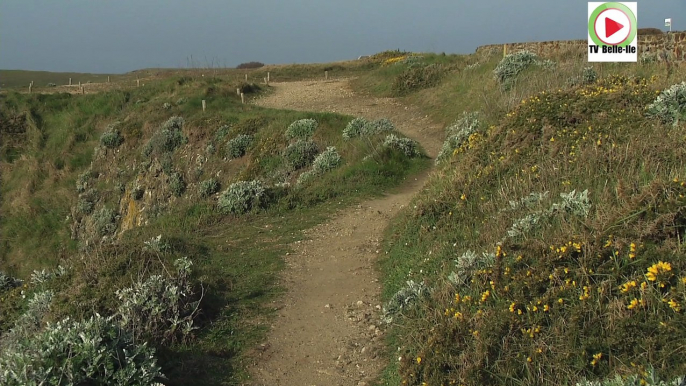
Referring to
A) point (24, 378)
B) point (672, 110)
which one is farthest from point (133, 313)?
point (672, 110)

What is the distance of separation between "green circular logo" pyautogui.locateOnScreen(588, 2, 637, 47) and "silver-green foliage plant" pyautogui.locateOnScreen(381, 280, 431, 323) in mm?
8350

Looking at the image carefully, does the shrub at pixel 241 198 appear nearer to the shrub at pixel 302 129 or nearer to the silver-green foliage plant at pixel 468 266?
the shrub at pixel 302 129

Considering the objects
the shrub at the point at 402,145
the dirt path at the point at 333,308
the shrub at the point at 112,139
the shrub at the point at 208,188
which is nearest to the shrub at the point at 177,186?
the shrub at the point at 208,188

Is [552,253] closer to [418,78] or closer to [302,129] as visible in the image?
[302,129]

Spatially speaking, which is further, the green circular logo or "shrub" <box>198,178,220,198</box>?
"shrub" <box>198,178,220,198</box>

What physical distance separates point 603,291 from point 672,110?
4279 mm

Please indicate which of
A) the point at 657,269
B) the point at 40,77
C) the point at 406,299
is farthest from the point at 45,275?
the point at 40,77

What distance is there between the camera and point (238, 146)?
58.7 feet

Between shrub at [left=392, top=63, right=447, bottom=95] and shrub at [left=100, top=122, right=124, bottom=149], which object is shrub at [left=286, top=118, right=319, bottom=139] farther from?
shrub at [left=100, top=122, right=124, bottom=149]

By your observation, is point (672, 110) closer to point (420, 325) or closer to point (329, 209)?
point (420, 325)

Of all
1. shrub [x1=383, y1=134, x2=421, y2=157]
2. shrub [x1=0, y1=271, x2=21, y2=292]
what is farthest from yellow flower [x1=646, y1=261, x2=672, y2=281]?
shrub [x1=0, y1=271, x2=21, y2=292]

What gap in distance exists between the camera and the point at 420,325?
4.91m

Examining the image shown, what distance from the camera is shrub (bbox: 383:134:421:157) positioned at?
1345 centimetres

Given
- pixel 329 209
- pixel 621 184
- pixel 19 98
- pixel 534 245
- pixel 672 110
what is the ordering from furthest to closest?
pixel 19 98, pixel 329 209, pixel 672 110, pixel 621 184, pixel 534 245
